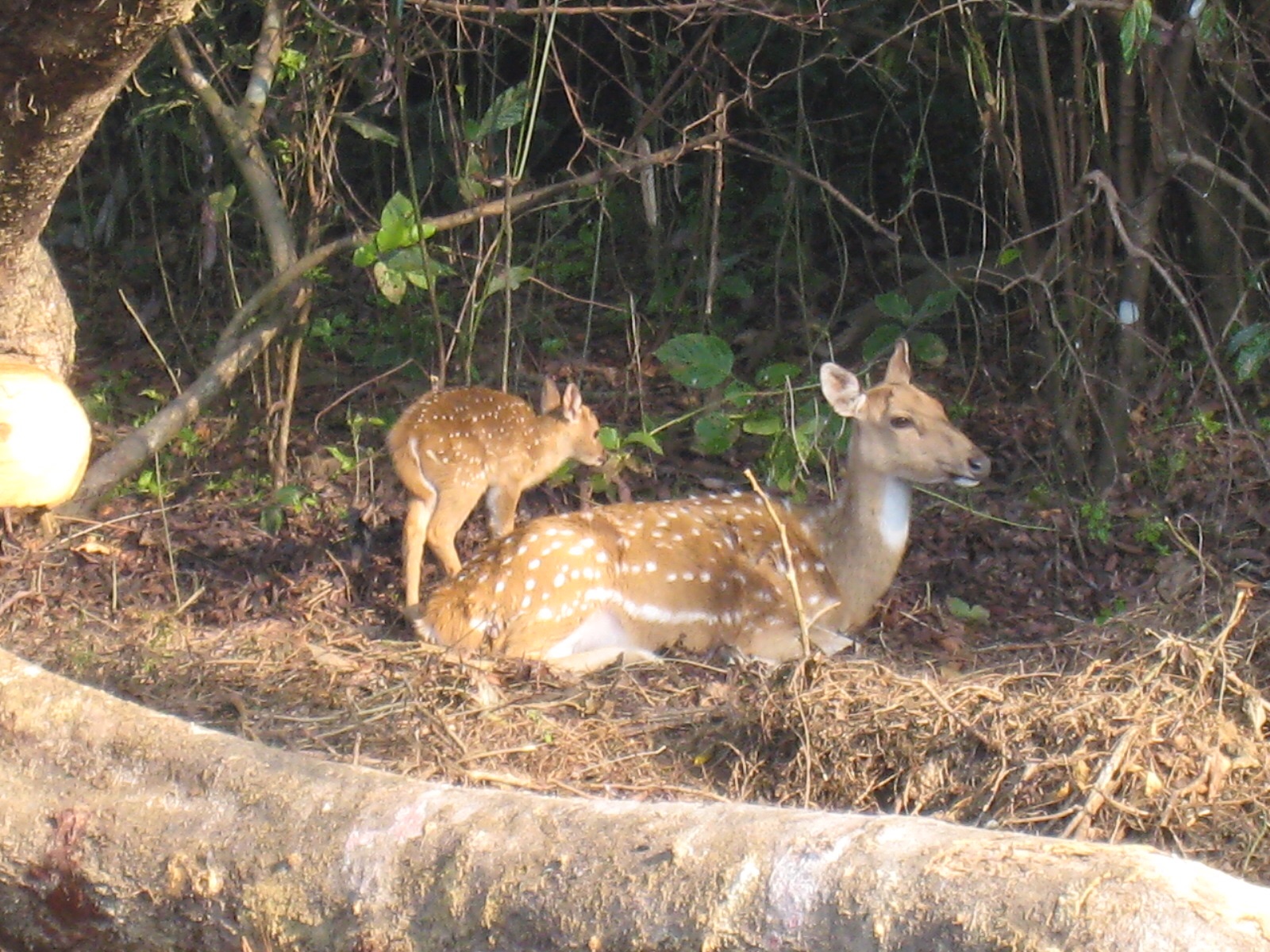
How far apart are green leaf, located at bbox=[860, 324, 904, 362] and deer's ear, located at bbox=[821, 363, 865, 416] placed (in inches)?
59.2

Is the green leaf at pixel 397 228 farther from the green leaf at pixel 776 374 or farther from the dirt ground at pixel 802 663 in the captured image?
the green leaf at pixel 776 374

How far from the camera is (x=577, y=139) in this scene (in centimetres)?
1100

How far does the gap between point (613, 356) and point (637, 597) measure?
11.6 ft

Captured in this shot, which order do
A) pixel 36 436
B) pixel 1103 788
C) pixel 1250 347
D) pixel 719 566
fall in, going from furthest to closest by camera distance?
pixel 719 566, pixel 1250 347, pixel 1103 788, pixel 36 436

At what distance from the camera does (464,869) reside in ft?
9.43

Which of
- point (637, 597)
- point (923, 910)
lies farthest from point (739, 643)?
point (923, 910)

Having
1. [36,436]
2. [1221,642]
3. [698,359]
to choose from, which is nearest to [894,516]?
[698,359]

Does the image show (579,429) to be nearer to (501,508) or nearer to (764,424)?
(501,508)

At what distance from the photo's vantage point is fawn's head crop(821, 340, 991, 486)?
21.5ft

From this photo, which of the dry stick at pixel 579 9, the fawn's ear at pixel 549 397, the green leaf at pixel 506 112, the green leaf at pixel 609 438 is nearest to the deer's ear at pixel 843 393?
the green leaf at pixel 609 438

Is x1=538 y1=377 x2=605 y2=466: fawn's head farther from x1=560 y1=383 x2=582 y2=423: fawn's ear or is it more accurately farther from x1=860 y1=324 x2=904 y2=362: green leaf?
x1=860 y1=324 x2=904 y2=362: green leaf

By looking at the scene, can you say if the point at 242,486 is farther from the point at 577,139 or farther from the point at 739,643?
the point at 577,139

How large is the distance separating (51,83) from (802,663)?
2.62 meters

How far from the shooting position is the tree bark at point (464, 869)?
7.91ft
